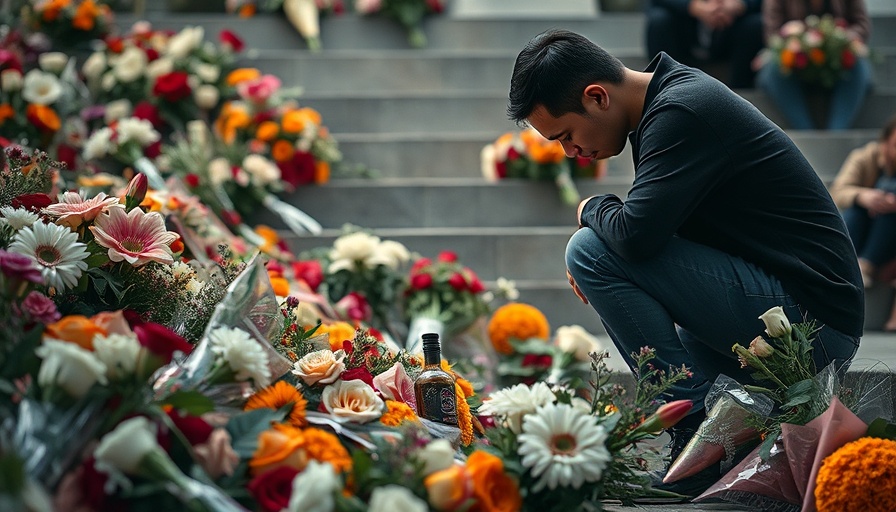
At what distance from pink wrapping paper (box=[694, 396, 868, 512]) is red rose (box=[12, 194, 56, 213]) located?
154 centimetres

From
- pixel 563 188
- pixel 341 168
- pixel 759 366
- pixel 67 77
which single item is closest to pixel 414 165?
pixel 341 168

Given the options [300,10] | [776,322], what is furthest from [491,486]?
[300,10]

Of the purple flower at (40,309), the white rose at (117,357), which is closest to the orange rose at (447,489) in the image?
the white rose at (117,357)

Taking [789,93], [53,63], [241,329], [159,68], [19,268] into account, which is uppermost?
[19,268]

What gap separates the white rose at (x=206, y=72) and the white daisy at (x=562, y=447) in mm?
4074

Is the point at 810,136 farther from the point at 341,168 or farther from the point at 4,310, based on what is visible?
the point at 4,310

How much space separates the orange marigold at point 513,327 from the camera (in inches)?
162

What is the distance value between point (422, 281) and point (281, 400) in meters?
2.21

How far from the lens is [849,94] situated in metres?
5.90

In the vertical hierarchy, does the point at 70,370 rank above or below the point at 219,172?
above

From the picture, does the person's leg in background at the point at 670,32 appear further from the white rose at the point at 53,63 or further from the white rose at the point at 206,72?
the white rose at the point at 53,63

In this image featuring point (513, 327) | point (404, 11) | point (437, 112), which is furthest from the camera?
point (404, 11)

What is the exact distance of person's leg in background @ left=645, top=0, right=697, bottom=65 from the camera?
20.0 ft

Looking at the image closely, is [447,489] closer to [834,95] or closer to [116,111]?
[116,111]
